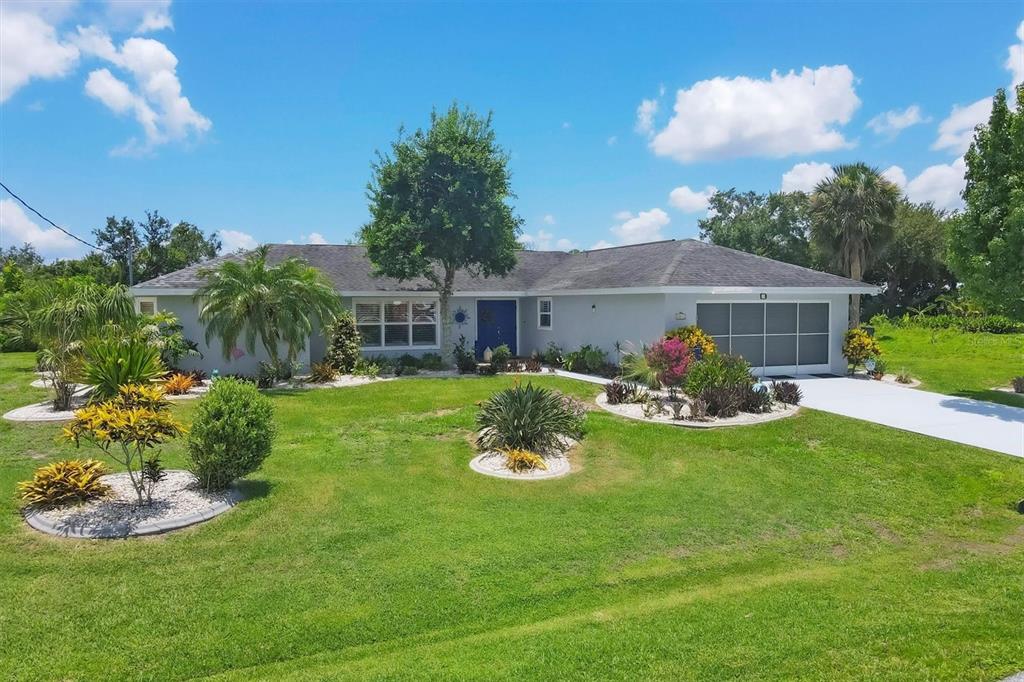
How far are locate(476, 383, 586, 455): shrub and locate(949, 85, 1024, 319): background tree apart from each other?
→ 34.4 ft

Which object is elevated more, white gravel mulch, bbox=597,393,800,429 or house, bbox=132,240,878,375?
house, bbox=132,240,878,375

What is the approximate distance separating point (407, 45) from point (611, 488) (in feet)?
38.0

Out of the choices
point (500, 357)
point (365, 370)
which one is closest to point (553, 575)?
point (365, 370)

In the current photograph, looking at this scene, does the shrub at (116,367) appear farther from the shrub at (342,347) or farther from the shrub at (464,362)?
the shrub at (464,362)

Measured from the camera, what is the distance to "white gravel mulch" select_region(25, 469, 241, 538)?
6301 mm

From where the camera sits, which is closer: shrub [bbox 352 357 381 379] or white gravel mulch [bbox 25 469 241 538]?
white gravel mulch [bbox 25 469 241 538]

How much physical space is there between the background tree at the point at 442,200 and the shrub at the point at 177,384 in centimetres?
649

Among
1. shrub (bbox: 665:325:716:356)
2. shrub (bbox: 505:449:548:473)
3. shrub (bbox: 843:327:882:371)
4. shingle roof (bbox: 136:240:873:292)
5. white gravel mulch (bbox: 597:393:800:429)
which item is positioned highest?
shingle roof (bbox: 136:240:873:292)

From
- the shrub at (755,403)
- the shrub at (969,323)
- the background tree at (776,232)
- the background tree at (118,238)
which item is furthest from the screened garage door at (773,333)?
the background tree at (118,238)

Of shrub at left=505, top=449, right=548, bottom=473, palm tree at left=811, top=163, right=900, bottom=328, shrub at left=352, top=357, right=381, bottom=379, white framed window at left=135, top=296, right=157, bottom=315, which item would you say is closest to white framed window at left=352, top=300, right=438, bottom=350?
shrub at left=352, top=357, right=381, bottom=379

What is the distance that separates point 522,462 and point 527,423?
974 mm

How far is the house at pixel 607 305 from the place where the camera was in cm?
1720

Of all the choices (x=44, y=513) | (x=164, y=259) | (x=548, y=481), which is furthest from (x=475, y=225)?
(x=164, y=259)

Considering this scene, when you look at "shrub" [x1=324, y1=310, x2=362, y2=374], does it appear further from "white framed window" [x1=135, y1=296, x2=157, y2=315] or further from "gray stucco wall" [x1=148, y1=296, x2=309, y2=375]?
"white framed window" [x1=135, y1=296, x2=157, y2=315]
